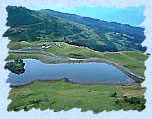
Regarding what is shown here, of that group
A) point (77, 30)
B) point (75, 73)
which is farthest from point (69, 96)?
point (77, 30)

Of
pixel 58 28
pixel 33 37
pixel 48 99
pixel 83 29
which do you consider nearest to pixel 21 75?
pixel 48 99

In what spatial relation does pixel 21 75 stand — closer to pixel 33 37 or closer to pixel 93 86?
pixel 93 86

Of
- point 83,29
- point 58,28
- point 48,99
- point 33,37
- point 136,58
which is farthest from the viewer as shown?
point 83,29

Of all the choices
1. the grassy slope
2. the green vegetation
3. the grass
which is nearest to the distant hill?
the grassy slope

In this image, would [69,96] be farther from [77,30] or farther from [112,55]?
[77,30]

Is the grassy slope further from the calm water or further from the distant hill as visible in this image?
the distant hill
